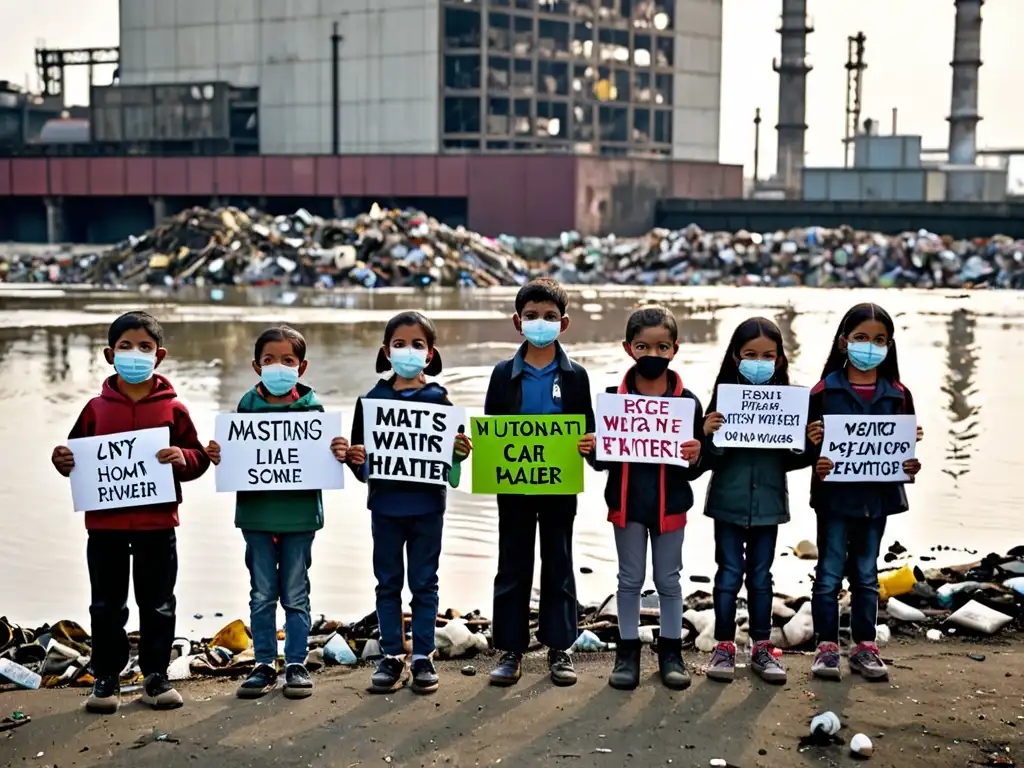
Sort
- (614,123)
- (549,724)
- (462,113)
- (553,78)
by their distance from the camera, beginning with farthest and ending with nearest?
1. (614,123)
2. (553,78)
3. (462,113)
4. (549,724)

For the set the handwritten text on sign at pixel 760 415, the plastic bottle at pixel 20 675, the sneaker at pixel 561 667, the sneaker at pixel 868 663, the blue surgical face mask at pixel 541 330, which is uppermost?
the blue surgical face mask at pixel 541 330

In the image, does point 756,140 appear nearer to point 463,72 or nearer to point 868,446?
point 463,72

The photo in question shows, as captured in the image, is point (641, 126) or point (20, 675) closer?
point (20, 675)

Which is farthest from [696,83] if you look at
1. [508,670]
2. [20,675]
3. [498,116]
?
[20,675]

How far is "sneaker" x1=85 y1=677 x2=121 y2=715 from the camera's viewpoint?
16.2ft

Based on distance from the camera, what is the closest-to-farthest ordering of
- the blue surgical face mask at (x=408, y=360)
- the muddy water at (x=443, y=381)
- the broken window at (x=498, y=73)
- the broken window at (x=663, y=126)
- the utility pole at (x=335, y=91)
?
the blue surgical face mask at (x=408, y=360)
the muddy water at (x=443, y=381)
the utility pole at (x=335, y=91)
the broken window at (x=498, y=73)
the broken window at (x=663, y=126)

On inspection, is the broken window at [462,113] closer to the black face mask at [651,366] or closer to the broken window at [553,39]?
the broken window at [553,39]

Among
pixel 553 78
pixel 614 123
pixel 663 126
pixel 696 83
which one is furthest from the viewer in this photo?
pixel 696 83

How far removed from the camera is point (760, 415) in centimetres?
541

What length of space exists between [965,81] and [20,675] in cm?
5698

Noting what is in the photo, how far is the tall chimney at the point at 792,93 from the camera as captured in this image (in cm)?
6066

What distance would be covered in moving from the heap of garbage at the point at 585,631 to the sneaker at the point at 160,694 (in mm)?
307

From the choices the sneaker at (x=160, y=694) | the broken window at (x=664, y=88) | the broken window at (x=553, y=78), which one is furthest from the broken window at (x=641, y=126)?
the sneaker at (x=160, y=694)

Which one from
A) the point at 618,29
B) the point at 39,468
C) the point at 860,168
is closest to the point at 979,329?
the point at 39,468
